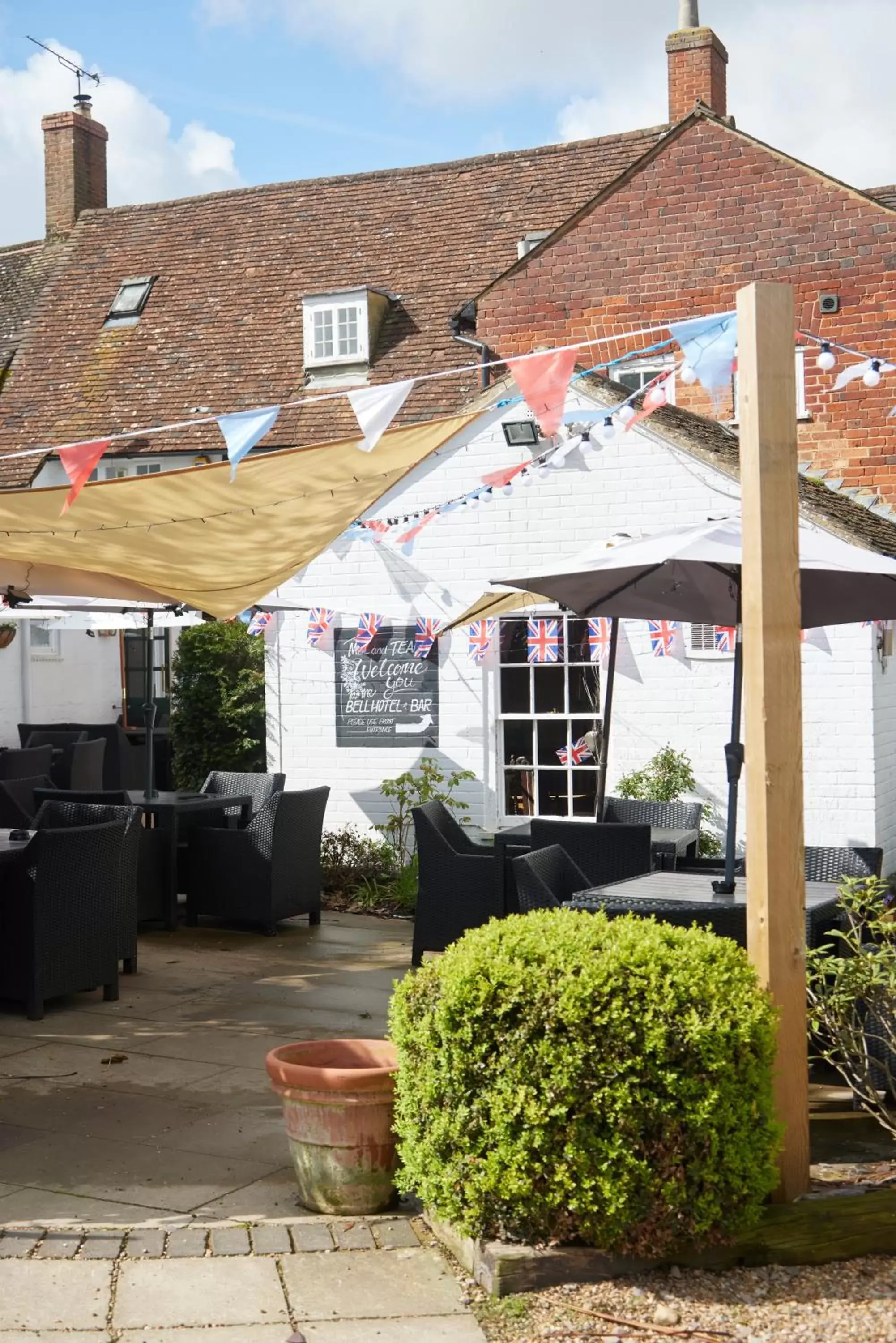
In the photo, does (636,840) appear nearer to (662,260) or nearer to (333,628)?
(333,628)

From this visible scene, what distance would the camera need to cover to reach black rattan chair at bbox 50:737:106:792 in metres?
13.4

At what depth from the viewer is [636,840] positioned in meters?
6.97

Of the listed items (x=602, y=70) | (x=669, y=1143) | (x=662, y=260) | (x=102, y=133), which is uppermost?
(x=102, y=133)

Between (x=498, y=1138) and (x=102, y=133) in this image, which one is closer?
(x=498, y=1138)

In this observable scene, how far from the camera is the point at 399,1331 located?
3410mm

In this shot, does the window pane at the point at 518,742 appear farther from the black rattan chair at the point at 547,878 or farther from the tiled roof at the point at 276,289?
the tiled roof at the point at 276,289

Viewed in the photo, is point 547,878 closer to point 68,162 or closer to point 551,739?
point 551,739

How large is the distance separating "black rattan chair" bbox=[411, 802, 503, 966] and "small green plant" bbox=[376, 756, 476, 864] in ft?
8.92

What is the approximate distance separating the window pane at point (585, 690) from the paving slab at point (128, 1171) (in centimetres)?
607

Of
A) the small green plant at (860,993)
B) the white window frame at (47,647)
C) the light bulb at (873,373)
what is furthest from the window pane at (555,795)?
the white window frame at (47,647)

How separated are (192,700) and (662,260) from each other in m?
6.40

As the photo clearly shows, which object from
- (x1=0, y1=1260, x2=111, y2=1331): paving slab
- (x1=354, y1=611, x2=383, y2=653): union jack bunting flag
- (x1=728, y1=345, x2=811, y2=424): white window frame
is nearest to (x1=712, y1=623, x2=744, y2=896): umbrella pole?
(x1=0, y1=1260, x2=111, y2=1331): paving slab

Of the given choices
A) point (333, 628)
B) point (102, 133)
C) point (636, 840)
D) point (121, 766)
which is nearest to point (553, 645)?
point (333, 628)

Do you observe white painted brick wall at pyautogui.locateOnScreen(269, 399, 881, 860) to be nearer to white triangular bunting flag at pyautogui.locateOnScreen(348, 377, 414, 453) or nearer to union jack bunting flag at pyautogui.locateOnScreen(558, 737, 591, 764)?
union jack bunting flag at pyautogui.locateOnScreen(558, 737, 591, 764)
